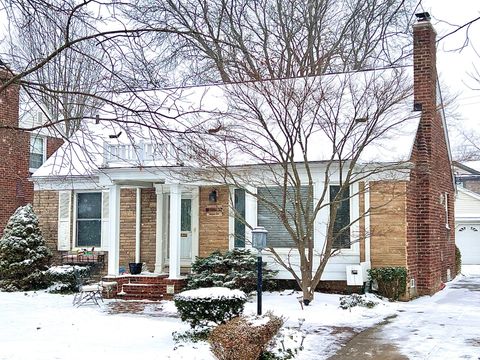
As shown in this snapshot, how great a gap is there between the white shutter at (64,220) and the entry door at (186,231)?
11.8 feet

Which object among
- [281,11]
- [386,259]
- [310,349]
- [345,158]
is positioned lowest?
[310,349]

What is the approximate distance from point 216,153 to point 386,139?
4.04 meters

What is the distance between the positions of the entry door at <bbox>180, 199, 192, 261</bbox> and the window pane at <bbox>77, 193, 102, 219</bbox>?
109 inches

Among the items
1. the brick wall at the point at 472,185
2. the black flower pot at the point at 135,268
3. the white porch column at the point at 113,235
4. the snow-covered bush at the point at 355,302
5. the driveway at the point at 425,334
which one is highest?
the brick wall at the point at 472,185

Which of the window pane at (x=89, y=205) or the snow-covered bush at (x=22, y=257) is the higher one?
the window pane at (x=89, y=205)

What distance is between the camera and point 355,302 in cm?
1316

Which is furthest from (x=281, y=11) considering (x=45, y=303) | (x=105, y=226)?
(x=45, y=303)

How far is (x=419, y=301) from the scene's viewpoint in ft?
48.6

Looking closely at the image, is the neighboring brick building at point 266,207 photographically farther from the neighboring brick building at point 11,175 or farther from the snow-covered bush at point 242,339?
the snow-covered bush at point 242,339

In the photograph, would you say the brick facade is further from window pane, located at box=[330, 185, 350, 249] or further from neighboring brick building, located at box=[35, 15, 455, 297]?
window pane, located at box=[330, 185, 350, 249]

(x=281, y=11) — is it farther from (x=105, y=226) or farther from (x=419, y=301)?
(x=419, y=301)

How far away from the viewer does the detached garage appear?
31.4m

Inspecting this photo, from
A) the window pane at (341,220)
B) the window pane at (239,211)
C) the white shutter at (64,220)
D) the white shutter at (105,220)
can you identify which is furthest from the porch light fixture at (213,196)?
the white shutter at (64,220)

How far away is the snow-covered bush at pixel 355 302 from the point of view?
42.4 ft
